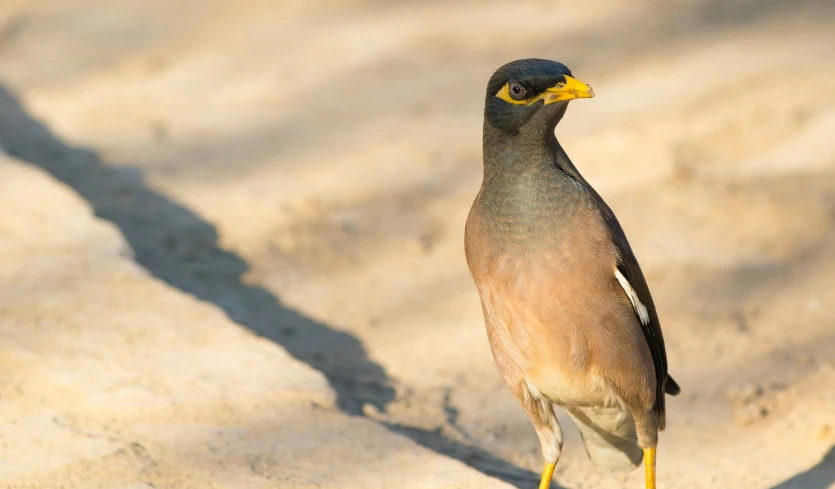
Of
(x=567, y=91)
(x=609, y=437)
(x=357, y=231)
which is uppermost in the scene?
(x=357, y=231)

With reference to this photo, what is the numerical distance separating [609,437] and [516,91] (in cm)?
135

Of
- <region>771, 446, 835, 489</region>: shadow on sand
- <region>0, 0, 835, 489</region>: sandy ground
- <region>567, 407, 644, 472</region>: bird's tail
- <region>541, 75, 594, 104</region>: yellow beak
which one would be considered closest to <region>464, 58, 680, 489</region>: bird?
<region>541, 75, 594, 104</region>: yellow beak

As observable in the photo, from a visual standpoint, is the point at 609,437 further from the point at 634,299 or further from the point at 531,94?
the point at 531,94

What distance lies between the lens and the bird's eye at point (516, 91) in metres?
3.25

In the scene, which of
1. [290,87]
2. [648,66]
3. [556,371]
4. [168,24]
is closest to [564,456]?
[556,371]

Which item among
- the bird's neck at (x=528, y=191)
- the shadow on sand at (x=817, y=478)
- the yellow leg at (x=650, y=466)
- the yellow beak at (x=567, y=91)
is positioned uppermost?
the yellow beak at (x=567, y=91)

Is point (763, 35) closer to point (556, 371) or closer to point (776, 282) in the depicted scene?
point (776, 282)

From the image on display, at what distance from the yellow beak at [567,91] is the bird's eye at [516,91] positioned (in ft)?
0.22

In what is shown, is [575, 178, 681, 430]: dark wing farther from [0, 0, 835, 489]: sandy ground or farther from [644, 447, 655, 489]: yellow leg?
[0, 0, 835, 489]: sandy ground

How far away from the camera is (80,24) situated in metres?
8.09

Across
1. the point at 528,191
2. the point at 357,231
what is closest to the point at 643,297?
the point at 528,191

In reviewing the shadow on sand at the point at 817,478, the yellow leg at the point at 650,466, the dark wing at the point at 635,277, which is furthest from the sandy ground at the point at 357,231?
the dark wing at the point at 635,277

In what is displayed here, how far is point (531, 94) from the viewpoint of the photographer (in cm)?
325

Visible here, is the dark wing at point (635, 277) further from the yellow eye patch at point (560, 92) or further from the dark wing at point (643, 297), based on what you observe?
the yellow eye patch at point (560, 92)
